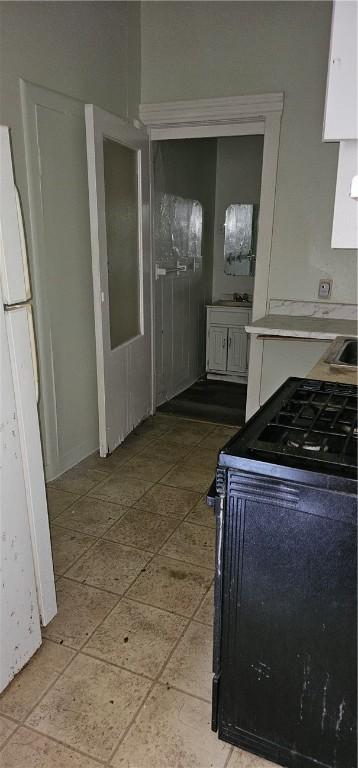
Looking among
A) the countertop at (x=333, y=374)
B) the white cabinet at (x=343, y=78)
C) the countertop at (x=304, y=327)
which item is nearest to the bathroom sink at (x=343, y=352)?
the countertop at (x=333, y=374)

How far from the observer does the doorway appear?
411 centimetres

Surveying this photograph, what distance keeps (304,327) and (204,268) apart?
2.30 m

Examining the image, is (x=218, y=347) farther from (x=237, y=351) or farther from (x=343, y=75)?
(x=343, y=75)

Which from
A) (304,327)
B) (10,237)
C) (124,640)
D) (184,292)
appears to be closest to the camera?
(10,237)

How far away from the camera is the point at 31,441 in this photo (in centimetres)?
160

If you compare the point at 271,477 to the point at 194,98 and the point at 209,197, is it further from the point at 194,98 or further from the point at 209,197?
the point at 209,197

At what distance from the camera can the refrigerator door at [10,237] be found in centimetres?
136

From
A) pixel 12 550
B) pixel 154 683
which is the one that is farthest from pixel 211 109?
pixel 154 683

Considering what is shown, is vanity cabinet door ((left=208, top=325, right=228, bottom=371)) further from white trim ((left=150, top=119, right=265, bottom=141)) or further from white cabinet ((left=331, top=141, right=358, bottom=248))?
white cabinet ((left=331, top=141, right=358, bottom=248))

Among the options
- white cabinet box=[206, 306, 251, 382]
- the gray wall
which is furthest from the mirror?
the gray wall

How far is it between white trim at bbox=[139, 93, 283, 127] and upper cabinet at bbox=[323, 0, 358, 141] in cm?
226

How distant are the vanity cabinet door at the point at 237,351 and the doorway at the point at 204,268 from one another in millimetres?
10

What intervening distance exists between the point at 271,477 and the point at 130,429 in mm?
2533

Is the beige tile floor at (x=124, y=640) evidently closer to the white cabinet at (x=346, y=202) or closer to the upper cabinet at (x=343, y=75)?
the white cabinet at (x=346, y=202)
